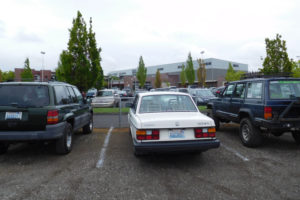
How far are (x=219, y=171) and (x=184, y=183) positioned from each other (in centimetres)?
94

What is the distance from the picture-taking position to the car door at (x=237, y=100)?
20.9 feet

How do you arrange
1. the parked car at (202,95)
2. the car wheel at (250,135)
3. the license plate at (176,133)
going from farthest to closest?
1. the parked car at (202,95)
2. the car wheel at (250,135)
3. the license plate at (176,133)

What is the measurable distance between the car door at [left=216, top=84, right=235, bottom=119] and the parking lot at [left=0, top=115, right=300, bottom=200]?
1.52 m

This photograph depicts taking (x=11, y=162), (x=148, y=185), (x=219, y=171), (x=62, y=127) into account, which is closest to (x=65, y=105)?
(x=62, y=127)

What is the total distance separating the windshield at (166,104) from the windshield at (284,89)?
2.05 meters

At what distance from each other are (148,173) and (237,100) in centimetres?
388

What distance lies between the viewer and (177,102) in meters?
5.15

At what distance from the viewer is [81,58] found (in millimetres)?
15469

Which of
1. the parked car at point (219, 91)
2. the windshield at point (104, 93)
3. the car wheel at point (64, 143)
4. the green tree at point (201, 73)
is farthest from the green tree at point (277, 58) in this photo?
the green tree at point (201, 73)

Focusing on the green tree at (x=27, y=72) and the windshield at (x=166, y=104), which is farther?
the green tree at (x=27, y=72)

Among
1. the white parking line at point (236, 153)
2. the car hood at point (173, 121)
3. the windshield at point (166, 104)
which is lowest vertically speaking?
the white parking line at point (236, 153)

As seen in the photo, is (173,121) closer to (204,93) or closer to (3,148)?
(3,148)

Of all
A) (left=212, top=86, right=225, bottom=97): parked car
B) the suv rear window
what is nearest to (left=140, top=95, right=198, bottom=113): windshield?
the suv rear window

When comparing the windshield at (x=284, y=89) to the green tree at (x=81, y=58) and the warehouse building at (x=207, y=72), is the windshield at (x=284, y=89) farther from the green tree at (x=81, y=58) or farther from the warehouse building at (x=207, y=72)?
the warehouse building at (x=207, y=72)
